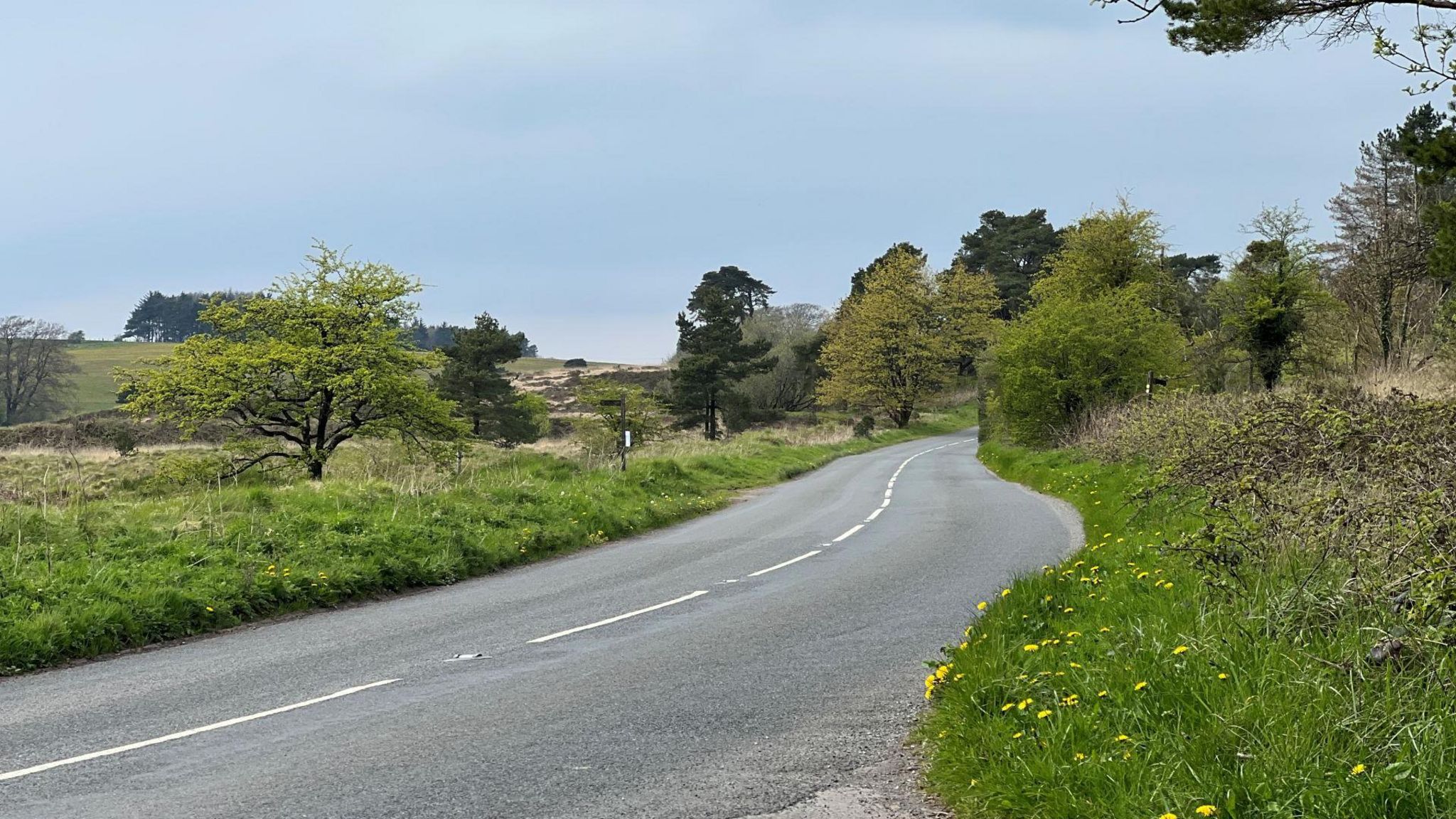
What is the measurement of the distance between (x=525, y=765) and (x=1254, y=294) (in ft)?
114

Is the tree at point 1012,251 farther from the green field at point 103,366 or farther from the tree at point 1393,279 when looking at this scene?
the green field at point 103,366

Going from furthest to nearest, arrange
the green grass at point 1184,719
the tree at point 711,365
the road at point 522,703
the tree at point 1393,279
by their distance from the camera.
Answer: the tree at point 711,365 → the tree at point 1393,279 → the road at point 522,703 → the green grass at point 1184,719

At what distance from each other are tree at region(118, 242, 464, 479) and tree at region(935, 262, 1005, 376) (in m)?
46.9

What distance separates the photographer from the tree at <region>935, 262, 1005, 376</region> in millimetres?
66500

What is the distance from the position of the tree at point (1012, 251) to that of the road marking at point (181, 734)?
79.6 meters

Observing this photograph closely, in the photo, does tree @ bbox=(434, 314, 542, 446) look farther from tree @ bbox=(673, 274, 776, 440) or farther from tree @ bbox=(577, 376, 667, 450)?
tree @ bbox=(673, 274, 776, 440)

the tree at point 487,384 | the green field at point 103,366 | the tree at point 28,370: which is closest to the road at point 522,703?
the tree at point 487,384

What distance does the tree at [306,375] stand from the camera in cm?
2250

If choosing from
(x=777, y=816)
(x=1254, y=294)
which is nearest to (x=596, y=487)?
(x=777, y=816)

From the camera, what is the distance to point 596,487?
20.3 metres

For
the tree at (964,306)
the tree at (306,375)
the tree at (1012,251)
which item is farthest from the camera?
the tree at (1012,251)

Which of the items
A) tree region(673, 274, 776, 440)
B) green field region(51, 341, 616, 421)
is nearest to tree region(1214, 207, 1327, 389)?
tree region(673, 274, 776, 440)

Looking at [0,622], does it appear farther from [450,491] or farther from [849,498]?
[849,498]

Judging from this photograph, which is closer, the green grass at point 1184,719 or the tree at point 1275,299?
the green grass at point 1184,719
